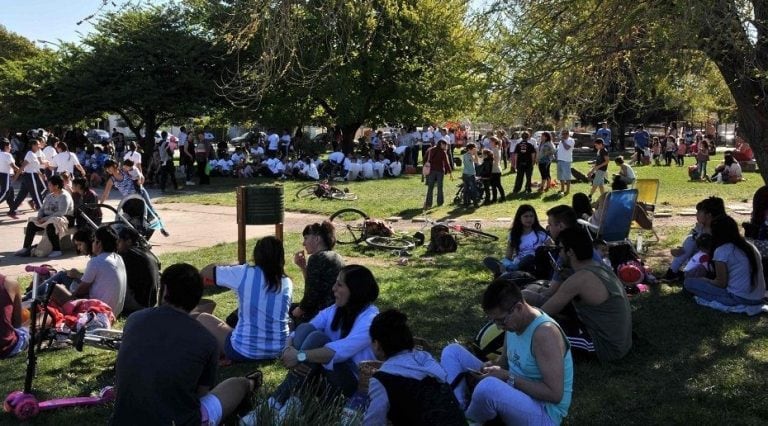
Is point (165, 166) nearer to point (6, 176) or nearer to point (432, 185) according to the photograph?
Result: point (6, 176)

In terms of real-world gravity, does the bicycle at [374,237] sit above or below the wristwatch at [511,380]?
below

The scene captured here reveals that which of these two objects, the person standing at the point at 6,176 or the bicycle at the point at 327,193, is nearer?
the person standing at the point at 6,176

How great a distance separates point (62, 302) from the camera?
6.90 meters

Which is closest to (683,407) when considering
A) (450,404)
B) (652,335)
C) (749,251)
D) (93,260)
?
(652,335)

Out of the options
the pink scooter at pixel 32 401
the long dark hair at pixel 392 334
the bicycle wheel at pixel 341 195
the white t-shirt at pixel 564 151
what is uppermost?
the white t-shirt at pixel 564 151

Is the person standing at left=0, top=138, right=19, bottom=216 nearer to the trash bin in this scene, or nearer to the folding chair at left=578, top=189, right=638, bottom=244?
the trash bin

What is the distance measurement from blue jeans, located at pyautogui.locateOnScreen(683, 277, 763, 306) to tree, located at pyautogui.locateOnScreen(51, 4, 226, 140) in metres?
21.2

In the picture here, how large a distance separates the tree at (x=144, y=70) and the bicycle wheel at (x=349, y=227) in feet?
43.5

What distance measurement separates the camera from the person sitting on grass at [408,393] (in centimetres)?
369

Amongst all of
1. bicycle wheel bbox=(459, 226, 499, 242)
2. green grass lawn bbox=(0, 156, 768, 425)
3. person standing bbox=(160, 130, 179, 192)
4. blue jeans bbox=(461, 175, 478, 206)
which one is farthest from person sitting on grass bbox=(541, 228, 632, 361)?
person standing bbox=(160, 130, 179, 192)

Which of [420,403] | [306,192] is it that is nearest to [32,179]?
[306,192]

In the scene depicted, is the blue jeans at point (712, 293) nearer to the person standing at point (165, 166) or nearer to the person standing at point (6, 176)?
the person standing at point (6, 176)

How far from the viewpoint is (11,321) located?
6.20 m

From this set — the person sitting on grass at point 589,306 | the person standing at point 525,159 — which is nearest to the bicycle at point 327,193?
the person standing at point 525,159
